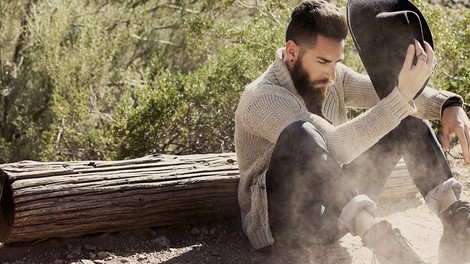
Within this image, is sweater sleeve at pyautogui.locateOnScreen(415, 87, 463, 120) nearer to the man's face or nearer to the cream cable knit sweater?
the cream cable knit sweater

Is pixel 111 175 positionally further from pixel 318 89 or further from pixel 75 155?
pixel 75 155

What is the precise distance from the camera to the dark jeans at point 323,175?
295 centimetres

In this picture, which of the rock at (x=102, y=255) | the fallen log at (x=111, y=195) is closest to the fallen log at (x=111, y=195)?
the fallen log at (x=111, y=195)

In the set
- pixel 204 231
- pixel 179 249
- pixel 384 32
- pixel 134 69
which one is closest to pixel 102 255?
pixel 179 249

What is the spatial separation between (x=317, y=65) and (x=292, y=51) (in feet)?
0.47

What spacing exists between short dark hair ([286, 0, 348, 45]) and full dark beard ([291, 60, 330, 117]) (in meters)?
0.13

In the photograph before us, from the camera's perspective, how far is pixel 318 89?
339 cm

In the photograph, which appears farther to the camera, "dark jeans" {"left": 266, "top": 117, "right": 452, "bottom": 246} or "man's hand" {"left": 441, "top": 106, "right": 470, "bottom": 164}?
"man's hand" {"left": 441, "top": 106, "right": 470, "bottom": 164}

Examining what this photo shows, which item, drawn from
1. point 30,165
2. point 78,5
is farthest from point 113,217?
point 78,5

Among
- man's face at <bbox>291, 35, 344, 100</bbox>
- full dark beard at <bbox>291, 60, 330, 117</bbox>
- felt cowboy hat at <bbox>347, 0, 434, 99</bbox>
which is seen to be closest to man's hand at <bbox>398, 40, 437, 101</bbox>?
felt cowboy hat at <bbox>347, 0, 434, 99</bbox>

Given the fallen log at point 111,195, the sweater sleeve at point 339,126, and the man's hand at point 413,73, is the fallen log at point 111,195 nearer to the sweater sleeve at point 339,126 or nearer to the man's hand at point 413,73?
the sweater sleeve at point 339,126

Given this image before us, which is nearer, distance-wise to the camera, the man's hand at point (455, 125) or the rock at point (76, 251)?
the man's hand at point (455, 125)

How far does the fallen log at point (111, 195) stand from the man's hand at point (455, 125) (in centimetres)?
107

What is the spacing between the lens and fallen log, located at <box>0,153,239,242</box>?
3352mm
